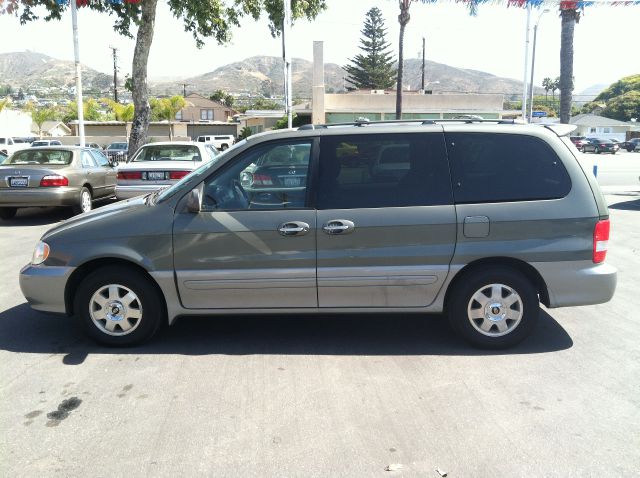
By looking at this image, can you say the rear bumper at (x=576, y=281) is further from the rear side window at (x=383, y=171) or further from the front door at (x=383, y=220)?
the rear side window at (x=383, y=171)

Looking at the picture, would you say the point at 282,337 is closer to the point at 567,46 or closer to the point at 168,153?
the point at 168,153

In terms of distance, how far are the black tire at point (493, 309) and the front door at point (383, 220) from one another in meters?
0.21

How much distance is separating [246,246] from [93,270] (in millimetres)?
1333

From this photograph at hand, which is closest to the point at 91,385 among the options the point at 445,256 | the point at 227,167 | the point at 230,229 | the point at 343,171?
the point at 230,229

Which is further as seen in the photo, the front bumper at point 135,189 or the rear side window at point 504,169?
the front bumper at point 135,189

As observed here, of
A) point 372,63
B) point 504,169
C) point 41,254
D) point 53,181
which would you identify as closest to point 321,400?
point 504,169

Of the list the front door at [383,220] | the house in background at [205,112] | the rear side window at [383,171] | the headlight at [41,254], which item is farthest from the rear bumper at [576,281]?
the house in background at [205,112]

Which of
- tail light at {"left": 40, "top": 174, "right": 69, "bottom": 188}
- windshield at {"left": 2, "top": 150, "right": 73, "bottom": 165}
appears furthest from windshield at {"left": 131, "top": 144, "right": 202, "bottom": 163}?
tail light at {"left": 40, "top": 174, "right": 69, "bottom": 188}

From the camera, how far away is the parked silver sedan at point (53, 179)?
1134cm

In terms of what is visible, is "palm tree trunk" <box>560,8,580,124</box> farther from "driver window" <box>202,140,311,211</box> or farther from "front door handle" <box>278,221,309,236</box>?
"front door handle" <box>278,221,309,236</box>

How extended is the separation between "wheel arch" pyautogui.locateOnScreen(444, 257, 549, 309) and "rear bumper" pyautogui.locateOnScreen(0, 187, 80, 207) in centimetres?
879

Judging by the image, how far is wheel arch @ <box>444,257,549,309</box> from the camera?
16.4ft

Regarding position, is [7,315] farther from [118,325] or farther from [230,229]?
[230,229]

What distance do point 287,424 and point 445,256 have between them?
1.92 m
